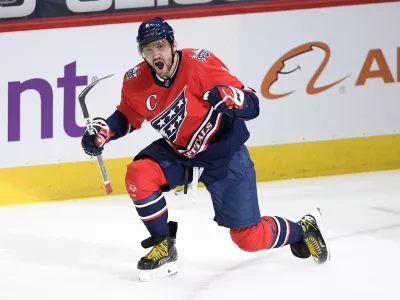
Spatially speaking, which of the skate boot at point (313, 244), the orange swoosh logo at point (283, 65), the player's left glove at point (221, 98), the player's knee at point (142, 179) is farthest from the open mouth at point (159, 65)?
the orange swoosh logo at point (283, 65)

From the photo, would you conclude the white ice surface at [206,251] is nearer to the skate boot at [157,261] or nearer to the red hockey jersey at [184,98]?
the skate boot at [157,261]

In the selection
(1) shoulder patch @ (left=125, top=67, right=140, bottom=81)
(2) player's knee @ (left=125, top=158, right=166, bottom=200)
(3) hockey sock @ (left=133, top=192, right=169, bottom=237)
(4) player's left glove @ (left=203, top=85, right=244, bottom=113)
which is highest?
(4) player's left glove @ (left=203, top=85, right=244, bottom=113)

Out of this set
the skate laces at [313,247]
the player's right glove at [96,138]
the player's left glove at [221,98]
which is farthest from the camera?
the skate laces at [313,247]

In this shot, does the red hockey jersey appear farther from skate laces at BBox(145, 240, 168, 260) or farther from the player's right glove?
skate laces at BBox(145, 240, 168, 260)

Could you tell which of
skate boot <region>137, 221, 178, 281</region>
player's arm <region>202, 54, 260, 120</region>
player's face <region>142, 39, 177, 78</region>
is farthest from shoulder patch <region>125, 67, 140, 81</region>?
skate boot <region>137, 221, 178, 281</region>

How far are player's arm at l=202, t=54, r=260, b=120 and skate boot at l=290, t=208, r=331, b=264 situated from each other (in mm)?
666

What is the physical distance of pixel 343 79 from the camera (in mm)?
5609

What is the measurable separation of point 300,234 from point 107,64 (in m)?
1.91

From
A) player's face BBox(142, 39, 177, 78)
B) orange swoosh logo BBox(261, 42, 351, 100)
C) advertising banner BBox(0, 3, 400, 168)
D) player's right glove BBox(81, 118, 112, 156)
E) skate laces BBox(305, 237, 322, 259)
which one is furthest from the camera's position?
orange swoosh logo BBox(261, 42, 351, 100)

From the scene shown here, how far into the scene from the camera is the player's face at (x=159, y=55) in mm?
3471

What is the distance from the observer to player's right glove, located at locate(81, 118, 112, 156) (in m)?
3.68

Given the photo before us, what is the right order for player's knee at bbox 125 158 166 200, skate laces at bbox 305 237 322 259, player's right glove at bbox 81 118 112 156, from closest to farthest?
player's knee at bbox 125 158 166 200 < player's right glove at bbox 81 118 112 156 < skate laces at bbox 305 237 322 259

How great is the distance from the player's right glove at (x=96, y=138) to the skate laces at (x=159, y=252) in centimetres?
43

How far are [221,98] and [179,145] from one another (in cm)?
45
